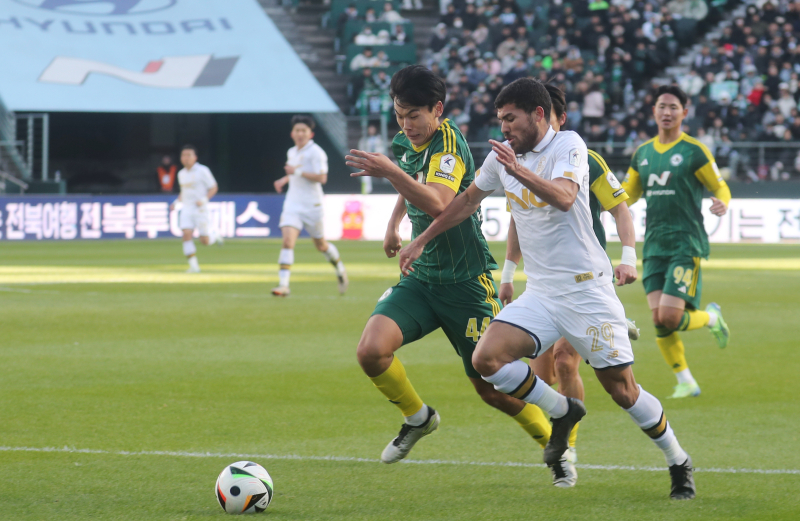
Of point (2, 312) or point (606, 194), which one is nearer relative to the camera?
point (606, 194)

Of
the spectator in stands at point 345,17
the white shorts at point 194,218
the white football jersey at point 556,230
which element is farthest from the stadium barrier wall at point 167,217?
the white football jersey at point 556,230

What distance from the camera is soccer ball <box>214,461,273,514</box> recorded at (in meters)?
4.49

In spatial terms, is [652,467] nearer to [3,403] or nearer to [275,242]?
[3,403]

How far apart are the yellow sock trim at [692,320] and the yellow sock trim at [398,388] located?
309 cm

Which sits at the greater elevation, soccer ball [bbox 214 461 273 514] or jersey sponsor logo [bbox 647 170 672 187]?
jersey sponsor logo [bbox 647 170 672 187]

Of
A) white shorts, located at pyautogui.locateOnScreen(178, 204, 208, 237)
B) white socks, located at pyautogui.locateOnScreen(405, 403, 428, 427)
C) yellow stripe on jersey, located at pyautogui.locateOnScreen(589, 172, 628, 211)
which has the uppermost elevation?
yellow stripe on jersey, located at pyautogui.locateOnScreen(589, 172, 628, 211)

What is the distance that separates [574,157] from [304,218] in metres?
9.67

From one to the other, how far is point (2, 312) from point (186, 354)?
4.08 meters

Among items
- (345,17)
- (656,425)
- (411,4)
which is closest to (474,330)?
(656,425)

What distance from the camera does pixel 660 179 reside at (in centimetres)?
795

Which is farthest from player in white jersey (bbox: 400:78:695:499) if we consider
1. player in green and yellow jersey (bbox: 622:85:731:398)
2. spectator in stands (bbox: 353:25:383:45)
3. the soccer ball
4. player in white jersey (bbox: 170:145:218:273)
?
Result: spectator in stands (bbox: 353:25:383:45)

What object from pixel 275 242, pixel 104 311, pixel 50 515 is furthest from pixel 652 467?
pixel 275 242

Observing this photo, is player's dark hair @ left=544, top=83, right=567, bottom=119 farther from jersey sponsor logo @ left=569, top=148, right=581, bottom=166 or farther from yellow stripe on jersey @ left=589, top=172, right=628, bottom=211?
jersey sponsor logo @ left=569, top=148, right=581, bottom=166

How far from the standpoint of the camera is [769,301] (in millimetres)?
13805
